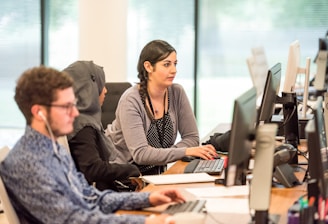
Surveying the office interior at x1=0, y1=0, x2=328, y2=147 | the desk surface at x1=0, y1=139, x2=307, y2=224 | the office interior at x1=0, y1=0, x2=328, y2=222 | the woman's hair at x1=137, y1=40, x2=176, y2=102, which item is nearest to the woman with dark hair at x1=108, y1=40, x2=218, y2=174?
the woman's hair at x1=137, y1=40, x2=176, y2=102

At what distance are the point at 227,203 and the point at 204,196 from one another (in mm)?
149

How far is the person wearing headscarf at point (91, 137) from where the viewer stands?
3.33m

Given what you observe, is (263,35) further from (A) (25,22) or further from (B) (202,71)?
(A) (25,22)

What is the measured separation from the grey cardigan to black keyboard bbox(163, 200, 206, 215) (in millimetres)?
1137

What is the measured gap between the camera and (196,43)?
7.42 m

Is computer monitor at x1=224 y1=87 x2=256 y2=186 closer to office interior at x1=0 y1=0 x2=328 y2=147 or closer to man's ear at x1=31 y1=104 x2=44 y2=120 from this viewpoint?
man's ear at x1=31 y1=104 x2=44 y2=120

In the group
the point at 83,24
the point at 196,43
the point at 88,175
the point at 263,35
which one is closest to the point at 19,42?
the point at 83,24

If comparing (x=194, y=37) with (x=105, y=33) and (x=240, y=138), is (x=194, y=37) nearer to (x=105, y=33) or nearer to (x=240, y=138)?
(x=105, y=33)

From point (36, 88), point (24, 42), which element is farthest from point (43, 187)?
point (24, 42)

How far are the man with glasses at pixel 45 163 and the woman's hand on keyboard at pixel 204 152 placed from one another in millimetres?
1402

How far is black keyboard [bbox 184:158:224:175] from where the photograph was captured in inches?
136

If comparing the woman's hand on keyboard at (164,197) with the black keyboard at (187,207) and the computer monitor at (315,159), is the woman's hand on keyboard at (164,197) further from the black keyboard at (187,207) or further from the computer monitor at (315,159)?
the computer monitor at (315,159)

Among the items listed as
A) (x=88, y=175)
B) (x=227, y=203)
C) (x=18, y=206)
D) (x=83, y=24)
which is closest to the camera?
(x=18, y=206)

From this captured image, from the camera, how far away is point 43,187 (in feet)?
7.45
